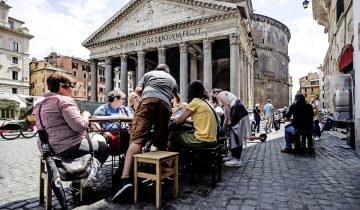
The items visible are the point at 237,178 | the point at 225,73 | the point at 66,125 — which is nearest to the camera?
the point at 66,125

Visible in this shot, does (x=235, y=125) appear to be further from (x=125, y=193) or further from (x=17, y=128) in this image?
(x=17, y=128)

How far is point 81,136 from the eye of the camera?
3209mm

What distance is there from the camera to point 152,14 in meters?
25.9

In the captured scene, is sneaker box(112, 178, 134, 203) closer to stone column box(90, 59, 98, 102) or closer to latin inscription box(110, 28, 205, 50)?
latin inscription box(110, 28, 205, 50)

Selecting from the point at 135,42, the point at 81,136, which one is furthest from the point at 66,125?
the point at 135,42

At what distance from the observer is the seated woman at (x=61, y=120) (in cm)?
297

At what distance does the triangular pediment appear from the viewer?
22.2m

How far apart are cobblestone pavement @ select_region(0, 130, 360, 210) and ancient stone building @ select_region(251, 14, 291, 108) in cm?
3712

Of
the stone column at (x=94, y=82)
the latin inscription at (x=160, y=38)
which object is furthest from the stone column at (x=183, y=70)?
the stone column at (x=94, y=82)

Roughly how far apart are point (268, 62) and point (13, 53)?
42.4m

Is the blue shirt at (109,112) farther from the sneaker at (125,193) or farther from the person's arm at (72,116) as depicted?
the person's arm at (72,116)

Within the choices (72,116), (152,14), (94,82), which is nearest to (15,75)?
(94,82)

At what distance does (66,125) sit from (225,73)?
30904 millimetres

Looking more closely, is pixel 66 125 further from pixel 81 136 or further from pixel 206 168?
pixel 206 168
